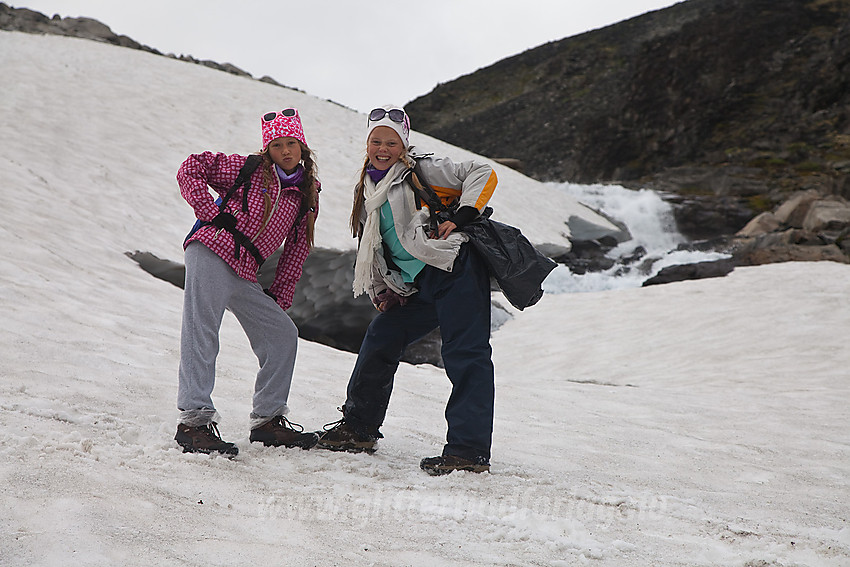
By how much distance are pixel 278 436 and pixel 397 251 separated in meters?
1.11

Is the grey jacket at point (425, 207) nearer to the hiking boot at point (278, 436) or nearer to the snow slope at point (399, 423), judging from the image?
the hiking boot at point (278, 436)

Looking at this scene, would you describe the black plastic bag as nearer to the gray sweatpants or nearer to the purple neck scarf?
the purple neck scarf

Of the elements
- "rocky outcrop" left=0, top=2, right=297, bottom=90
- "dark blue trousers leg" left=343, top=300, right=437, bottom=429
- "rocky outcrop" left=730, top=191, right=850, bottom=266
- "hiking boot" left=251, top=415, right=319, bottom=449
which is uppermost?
"rocky outcrop" left=0, top=2, right=297, bottom=90

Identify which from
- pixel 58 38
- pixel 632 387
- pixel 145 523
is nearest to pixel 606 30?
pixel 58 38

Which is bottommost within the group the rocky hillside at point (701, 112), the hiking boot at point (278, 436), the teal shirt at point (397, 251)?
the hiking boot at point (278, 436)

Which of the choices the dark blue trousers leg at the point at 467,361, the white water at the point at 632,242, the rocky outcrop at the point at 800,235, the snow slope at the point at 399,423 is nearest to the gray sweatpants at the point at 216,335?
the snow slope at the point at 399,423

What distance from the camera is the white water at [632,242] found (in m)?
15.4

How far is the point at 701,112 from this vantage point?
42.2 meters

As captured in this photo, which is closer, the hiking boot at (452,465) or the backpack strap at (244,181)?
the hiking boot at (452,465)

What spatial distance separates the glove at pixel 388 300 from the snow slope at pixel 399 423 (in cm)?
78

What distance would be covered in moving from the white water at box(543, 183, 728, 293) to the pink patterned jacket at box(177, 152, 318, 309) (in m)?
11.0

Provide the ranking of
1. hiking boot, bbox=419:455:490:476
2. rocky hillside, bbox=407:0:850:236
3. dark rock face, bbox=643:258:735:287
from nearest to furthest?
hiking boot, bbox=419:455:490:476, dark rock face, bbox=643:258:735:287, rocky hillside, bbox=407:0:850:236

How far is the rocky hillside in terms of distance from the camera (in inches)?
1100

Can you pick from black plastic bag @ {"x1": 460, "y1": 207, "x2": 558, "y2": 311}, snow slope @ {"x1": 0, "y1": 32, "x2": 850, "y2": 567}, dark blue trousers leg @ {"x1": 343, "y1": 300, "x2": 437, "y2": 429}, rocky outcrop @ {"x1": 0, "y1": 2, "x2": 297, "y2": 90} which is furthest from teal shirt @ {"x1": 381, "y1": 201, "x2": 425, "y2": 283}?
rocky outcrop @ {"x1": 0, "y1": 2, "x2": 297, "y2": 90}
